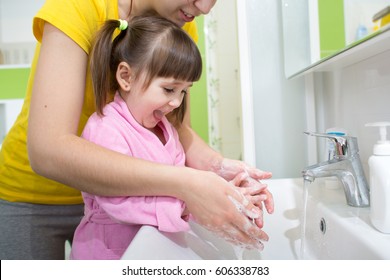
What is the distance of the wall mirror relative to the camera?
0.68 metres

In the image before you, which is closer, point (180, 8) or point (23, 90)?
point (180, 8)

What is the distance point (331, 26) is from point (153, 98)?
0.55 metres

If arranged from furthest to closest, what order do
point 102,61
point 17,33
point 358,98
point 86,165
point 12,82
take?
point 12,82 → point 17,33 → point 358,98 → point 102,61 → point 86,165

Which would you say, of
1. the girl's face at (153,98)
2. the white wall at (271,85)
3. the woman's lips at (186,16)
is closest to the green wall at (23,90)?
the white wall at (271,85)

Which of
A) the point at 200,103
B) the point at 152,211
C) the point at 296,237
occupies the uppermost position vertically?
the point at 200,103

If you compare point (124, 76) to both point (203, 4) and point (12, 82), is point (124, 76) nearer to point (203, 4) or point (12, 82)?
point (203, 4)

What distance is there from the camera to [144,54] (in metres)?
0.69

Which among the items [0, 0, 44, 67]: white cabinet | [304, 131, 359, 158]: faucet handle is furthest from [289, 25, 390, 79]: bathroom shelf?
[0, 0, 44, 67]: white cabinet

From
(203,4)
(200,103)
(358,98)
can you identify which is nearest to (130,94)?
(203,4)

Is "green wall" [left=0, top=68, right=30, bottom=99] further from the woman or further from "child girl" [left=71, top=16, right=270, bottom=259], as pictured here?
"child girl" [left=71, top=16, right=270, bottom=259]
